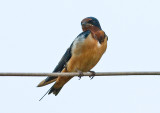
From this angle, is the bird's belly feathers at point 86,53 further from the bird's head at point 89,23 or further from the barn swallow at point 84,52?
the bird's head at point 89,23

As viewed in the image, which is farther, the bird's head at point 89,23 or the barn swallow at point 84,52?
the bird's head at point 89,23

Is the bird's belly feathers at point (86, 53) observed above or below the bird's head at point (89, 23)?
below

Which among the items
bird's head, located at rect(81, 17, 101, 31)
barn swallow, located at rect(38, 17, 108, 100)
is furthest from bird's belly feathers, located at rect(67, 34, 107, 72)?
bird's head, located at rect(81, 17, 101, 31)

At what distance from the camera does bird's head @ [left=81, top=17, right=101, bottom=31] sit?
6.75m

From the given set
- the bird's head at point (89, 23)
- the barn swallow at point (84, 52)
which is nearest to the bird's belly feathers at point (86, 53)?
the barn swallow at point (84, 52)

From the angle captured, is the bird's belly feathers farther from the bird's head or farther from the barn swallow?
the bird's head

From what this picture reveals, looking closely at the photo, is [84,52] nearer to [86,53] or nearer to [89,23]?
[86,53]

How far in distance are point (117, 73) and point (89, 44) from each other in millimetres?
→ 1847

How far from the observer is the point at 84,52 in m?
6.30

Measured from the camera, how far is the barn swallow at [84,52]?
20.6 ft

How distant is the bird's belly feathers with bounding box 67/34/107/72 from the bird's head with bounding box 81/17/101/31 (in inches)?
16.1

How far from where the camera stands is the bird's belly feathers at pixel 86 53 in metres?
6.27

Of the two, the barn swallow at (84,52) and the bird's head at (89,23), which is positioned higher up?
the bird's head at (89,23)

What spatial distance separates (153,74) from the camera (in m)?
4.29
